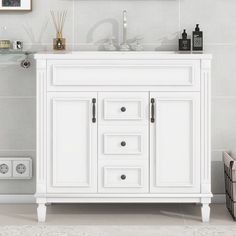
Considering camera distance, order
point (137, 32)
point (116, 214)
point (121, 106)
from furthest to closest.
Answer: point (137, 32) < point (116, 214) < point (121, 106)

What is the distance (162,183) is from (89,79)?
2.45ft

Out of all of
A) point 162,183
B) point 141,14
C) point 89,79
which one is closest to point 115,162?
point 162,183

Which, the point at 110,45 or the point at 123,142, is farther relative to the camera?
the point at 110,45

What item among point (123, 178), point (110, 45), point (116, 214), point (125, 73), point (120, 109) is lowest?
point (116, 214)

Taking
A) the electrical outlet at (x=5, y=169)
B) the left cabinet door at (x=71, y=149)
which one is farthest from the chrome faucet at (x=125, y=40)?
the electrical outlet at (x=5, y=169)

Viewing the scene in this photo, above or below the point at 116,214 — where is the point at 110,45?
above

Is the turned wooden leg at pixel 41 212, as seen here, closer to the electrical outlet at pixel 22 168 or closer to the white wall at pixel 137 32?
the electrical outlet at pixel 22 168

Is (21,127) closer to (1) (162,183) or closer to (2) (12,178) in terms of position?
(2) (12,178)

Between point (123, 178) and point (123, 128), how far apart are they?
11.6 inches

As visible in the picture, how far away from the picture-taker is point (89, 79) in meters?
3.44

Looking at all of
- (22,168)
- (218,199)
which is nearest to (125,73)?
(22,168)

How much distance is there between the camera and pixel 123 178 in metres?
3.46

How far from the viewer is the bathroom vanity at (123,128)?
343 centimetres

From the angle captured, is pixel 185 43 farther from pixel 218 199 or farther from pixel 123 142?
pixel 218 199
